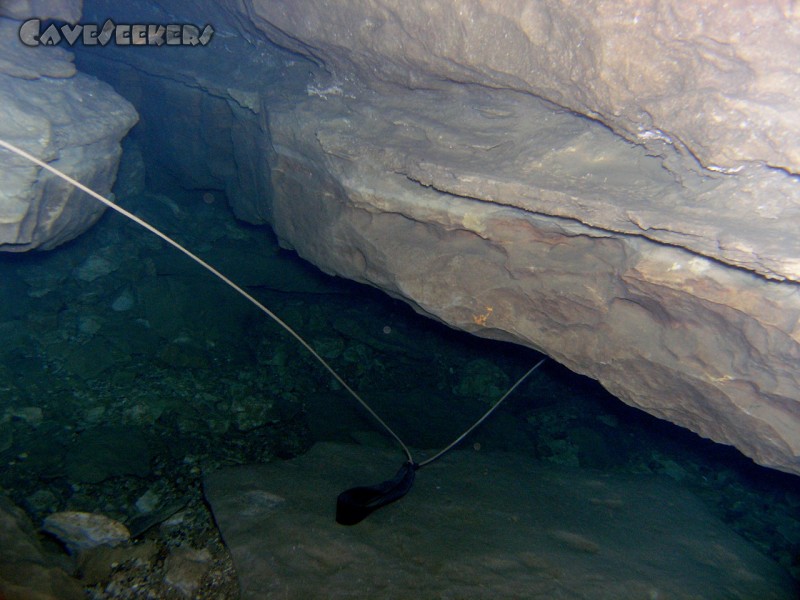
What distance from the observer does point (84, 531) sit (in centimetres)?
243

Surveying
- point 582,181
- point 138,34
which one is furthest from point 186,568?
point 138,34

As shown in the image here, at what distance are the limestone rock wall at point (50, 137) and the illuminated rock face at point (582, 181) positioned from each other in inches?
63.4

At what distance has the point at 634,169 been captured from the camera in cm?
243

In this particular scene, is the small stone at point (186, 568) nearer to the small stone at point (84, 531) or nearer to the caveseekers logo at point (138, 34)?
the small stone at point (84, 531)

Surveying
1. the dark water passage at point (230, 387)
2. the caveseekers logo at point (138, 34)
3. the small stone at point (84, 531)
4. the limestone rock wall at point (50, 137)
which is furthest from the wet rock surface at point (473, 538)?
the caveseekers logo at point (138, 34)

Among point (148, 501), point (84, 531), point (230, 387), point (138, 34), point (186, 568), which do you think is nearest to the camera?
point (186, 568)

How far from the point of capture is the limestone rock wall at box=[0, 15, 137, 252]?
10.1 ft

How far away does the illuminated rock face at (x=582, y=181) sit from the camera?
1.92 meters

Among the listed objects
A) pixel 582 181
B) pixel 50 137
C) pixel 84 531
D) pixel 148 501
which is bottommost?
pixel 148 501

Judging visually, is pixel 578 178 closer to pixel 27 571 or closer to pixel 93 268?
pixel 27 571

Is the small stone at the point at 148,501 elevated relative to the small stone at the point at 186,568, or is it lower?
lower

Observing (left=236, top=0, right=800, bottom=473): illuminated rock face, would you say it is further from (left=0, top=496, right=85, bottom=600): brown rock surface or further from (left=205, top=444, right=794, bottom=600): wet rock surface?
(left=0, top=496, right=85, bottom=600): brown rock surface

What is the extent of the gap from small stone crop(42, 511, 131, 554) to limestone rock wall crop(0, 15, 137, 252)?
209 centimetres

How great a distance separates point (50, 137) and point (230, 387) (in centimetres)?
259
